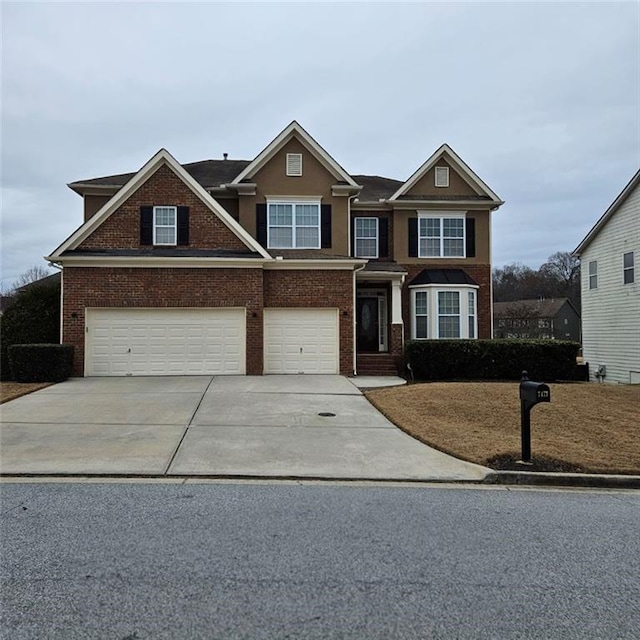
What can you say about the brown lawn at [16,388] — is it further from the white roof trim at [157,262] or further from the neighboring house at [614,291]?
the neighboring house at [614,291]

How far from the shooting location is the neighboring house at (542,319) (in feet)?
182

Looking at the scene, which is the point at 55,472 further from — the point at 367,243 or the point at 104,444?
the point at 367,243

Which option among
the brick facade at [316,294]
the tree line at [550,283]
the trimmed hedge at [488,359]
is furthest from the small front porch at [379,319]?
the tree line at [550,283]

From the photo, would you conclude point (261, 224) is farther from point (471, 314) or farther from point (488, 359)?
point (488, 359)

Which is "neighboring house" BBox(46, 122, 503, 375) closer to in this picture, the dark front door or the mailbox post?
the dark front door

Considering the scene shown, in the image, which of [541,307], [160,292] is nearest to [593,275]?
[160,292]

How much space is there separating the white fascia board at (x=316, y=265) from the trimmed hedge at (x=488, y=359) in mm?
3247

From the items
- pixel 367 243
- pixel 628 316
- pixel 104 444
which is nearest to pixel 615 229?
pixel 628 316

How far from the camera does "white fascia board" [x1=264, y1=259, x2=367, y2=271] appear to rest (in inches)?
671

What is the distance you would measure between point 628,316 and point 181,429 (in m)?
17.3

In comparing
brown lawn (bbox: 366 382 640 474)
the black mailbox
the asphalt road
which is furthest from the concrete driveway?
the black mailbox

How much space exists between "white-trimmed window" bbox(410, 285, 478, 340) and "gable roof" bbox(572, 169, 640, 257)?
5728 mm

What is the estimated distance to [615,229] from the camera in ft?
66.6

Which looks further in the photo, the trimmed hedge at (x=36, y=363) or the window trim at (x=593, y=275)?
the window trim at (x=593, y=275)
